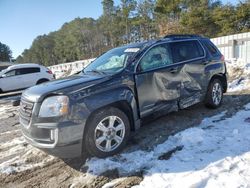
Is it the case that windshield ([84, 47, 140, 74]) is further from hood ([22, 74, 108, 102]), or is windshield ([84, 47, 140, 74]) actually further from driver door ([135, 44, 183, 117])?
hood ([22, 74, 108, 102])

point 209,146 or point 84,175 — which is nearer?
point 84,175

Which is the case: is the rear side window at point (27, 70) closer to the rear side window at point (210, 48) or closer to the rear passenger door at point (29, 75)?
the rear passenger door at point (29, 75)

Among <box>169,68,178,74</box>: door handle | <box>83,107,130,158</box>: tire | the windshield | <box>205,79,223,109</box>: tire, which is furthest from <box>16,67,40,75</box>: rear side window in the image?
<box>83,107,130,158</box>: tire

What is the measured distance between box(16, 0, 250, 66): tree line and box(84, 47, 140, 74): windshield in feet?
72.8

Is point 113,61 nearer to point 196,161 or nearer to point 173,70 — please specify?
point 173,70

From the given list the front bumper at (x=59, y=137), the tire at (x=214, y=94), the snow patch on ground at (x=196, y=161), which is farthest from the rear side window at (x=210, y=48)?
the front bumper at (x=59, y=137)

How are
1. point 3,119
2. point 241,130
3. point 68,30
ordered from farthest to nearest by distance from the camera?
1. point 68,30
2. point 3,119
3. point 241,130

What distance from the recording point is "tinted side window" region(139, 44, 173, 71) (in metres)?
4.55

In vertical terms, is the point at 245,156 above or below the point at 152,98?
below

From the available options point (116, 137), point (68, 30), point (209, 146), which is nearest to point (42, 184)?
point (116, 137)

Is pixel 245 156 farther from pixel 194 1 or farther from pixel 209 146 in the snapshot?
pixel 194 1

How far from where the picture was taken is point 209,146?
13.0 feet

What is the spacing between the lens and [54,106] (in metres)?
3.51

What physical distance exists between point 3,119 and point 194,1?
3304cm
